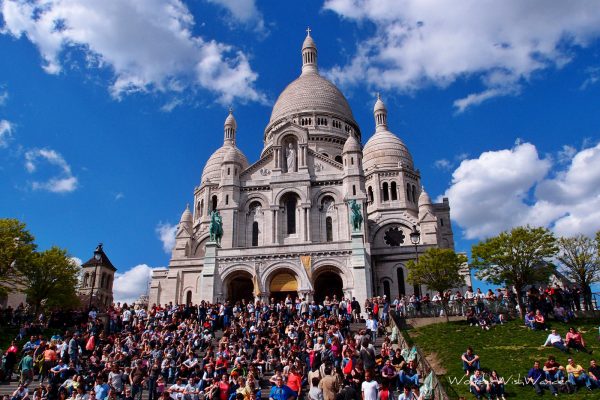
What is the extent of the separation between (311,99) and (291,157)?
2052 cm

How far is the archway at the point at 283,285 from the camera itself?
129ft

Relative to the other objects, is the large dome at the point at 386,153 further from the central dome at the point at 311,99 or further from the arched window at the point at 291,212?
the arched window at the point at 291,212

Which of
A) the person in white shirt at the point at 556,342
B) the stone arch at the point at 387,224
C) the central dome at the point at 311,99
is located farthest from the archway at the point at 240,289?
the central dome at the point at 311,99

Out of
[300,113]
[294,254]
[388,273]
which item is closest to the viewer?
[294,254]

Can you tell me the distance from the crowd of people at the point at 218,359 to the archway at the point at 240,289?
11512mm

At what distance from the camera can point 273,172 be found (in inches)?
1848

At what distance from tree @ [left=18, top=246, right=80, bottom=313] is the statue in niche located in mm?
20183

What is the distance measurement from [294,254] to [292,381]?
963 inches

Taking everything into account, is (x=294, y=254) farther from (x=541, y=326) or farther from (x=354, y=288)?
(x=541, y=326)

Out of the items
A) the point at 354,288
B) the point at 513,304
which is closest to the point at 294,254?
the point at 354,288

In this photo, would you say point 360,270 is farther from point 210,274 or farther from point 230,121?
point 230,121

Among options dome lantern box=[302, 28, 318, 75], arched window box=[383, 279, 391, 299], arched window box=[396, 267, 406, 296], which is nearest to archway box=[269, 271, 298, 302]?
arched window box=[383, 279, 391, 299]

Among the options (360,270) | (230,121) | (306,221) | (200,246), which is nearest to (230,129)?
(230,121)

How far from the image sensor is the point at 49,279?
38875mm
